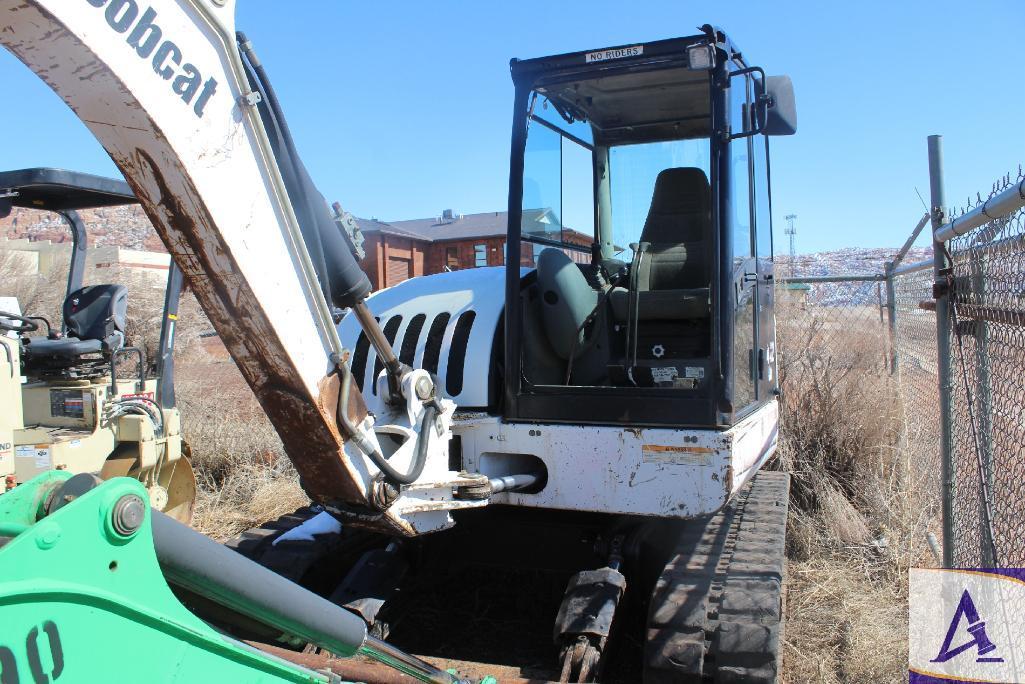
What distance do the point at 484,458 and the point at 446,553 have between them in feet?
2.53

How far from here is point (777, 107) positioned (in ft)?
11.8

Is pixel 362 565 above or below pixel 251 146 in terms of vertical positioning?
below

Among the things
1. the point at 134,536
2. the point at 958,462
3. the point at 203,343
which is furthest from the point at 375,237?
the point at 134,536

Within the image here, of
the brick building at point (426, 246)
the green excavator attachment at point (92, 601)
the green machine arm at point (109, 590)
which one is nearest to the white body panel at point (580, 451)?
the green machine arm at point (109, 590)

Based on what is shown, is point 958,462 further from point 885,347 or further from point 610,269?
point 885,347

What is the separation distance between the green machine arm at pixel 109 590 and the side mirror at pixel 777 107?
286 centimetres

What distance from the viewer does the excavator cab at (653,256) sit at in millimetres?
3654

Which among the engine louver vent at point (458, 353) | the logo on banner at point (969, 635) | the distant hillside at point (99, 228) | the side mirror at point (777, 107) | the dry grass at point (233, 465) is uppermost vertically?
the distant hillside at point (99, 228)

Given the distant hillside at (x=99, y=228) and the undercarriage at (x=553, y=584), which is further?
the distant hillside at (x=99, y=228)

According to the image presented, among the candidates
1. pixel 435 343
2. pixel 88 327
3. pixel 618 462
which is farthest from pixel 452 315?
pixel 88 327

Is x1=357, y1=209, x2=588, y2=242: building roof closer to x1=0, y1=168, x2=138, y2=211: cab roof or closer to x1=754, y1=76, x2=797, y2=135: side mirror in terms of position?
x1=0, y1=168, x2=138, y2=211: cab roof

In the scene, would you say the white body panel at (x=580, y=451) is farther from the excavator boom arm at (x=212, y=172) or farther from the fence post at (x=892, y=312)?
the fence post at (x=892, y=312)

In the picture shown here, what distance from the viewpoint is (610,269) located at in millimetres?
4934

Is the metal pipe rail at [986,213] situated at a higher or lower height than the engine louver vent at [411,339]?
higher
